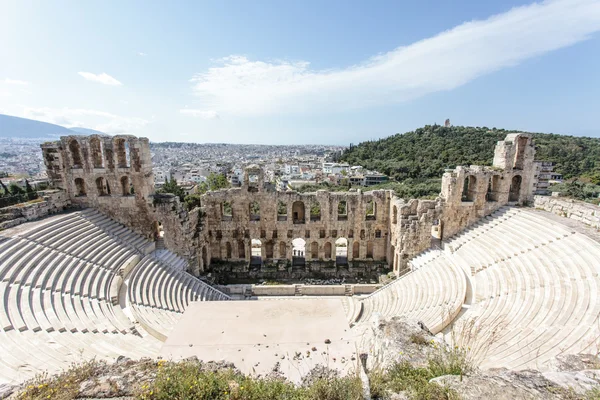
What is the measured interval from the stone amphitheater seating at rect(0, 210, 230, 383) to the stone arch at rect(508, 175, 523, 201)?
21.2 meters

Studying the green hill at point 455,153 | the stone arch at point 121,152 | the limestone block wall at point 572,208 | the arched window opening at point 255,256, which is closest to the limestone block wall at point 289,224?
the arched window opening at point 255,256

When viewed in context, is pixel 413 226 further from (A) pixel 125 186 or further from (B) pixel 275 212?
(A) pixel 125 186

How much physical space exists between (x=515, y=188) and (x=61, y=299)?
88.7ft

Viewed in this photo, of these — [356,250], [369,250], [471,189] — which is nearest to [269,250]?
[356,250]

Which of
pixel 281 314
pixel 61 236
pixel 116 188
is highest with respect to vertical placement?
pixel 116 188

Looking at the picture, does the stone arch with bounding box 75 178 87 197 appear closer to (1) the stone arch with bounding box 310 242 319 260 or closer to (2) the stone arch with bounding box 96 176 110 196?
(2) the stone arch with bounding box 96 176 110 196

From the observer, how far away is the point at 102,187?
2016cm

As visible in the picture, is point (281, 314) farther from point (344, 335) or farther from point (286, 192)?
point (286, 192)

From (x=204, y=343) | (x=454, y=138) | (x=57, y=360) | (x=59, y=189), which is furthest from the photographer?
(x=454, y=138)

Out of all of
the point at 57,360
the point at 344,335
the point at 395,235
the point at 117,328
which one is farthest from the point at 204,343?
the point at 395,235

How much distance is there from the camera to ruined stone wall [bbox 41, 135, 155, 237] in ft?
61.1

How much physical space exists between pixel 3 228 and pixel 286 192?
1610 cm

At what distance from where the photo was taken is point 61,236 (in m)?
15.3

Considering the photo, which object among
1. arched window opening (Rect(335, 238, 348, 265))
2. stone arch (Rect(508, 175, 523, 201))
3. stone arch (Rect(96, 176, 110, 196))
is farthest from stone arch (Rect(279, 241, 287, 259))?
stone arch (Rect(508, 175, 523, 201))
